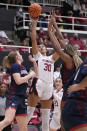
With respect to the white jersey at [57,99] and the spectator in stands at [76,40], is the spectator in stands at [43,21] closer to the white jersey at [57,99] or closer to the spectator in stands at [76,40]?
the spectator in stands at [76,40]

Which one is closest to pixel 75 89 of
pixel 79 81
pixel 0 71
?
pixel 79 81

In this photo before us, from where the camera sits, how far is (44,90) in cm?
745

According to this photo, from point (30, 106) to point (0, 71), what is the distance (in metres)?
4.37

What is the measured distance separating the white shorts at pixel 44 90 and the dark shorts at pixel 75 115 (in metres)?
3.23

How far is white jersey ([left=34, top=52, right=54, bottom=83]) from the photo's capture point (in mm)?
7375

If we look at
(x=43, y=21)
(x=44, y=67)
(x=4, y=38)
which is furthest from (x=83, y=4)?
(x=44, y=67)

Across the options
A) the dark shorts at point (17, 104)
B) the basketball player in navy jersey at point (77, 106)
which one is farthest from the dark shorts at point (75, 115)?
the dark shorts at point (17, 104)

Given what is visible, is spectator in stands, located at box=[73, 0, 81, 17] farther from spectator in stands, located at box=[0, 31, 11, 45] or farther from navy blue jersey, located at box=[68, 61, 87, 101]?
navy blue jersey, located at box=[68, 61, 87, 101]

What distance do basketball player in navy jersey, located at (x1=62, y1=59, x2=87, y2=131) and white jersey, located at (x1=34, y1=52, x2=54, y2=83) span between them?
127 inches

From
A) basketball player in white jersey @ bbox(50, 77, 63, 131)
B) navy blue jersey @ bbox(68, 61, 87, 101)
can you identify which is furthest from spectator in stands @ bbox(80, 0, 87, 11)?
navy blue jersey @ bbox(68, 61, 87, 101)

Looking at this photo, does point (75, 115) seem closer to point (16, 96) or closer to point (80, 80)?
point (80, 80)

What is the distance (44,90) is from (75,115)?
133 inches

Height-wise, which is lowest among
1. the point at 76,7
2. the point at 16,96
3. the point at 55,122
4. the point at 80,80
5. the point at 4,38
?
the point at 55,122

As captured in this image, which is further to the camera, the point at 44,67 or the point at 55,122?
the point at 55,122
